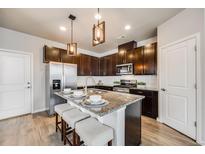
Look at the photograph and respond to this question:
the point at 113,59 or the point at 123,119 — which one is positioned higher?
the point at 113,59

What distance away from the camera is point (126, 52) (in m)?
4.13

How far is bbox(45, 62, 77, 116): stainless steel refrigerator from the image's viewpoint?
3.40 meters

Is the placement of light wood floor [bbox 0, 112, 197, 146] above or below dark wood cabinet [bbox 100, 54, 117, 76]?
below

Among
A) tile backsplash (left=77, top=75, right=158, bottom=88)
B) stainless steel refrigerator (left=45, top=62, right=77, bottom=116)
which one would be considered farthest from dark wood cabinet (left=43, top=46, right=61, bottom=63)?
tile backsplash (left=77, top=75, right=158, bottom=88)

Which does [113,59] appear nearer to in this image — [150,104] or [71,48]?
[150,104]

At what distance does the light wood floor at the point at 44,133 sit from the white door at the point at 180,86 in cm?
26

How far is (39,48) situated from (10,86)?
5.08 feet

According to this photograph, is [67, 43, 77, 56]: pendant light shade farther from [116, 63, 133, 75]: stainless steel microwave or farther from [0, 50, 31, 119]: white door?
[116, 63, 133, 75]: stainless steel microwave

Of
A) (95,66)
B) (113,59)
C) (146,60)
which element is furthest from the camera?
(95,66)

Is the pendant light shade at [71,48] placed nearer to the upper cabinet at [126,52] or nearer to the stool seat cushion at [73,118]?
the stool seat cushion at [73,118]

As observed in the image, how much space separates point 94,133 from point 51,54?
3381mm

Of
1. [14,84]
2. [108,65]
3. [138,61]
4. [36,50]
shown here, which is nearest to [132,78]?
[138,61]

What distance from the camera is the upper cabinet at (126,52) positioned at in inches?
157
